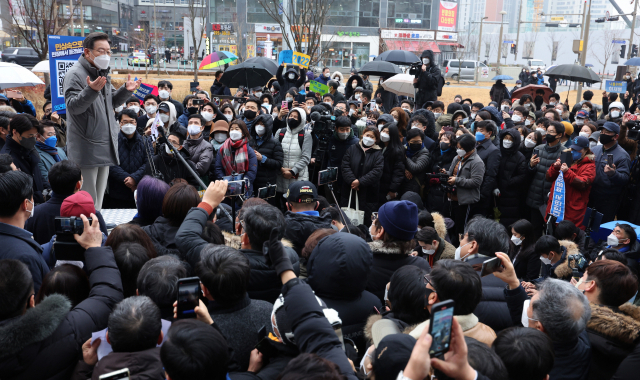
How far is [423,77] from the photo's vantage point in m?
10.6

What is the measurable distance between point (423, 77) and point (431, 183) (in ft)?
15.1

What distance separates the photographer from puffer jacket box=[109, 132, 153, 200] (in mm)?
5820

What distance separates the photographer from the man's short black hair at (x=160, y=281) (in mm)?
2488

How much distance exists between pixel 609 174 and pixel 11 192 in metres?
6.40

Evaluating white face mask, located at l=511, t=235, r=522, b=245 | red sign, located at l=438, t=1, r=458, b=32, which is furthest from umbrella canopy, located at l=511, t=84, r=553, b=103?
red sign, located at l=438, t=1, r=458, b=32

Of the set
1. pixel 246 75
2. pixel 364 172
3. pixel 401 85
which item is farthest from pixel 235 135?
pixel 401 85

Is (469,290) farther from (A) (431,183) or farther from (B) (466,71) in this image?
(B) (466,71)

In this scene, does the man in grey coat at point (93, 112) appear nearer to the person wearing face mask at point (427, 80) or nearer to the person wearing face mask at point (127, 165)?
the person wearing face mask at point (127, 165)

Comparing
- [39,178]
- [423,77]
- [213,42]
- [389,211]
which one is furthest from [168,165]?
[213,42]

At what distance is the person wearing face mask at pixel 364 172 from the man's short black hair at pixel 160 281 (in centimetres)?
421

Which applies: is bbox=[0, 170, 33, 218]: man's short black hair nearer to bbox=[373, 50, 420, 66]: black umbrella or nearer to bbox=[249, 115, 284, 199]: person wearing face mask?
bbox=[249, 115, 284, 199]: person wearing face mask

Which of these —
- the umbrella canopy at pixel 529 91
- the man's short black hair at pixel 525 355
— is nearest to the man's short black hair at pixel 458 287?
the man's short black hair at pixel 525 355

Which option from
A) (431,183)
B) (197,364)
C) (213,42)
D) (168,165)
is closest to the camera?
(197,364)

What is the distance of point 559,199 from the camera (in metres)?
6.07
